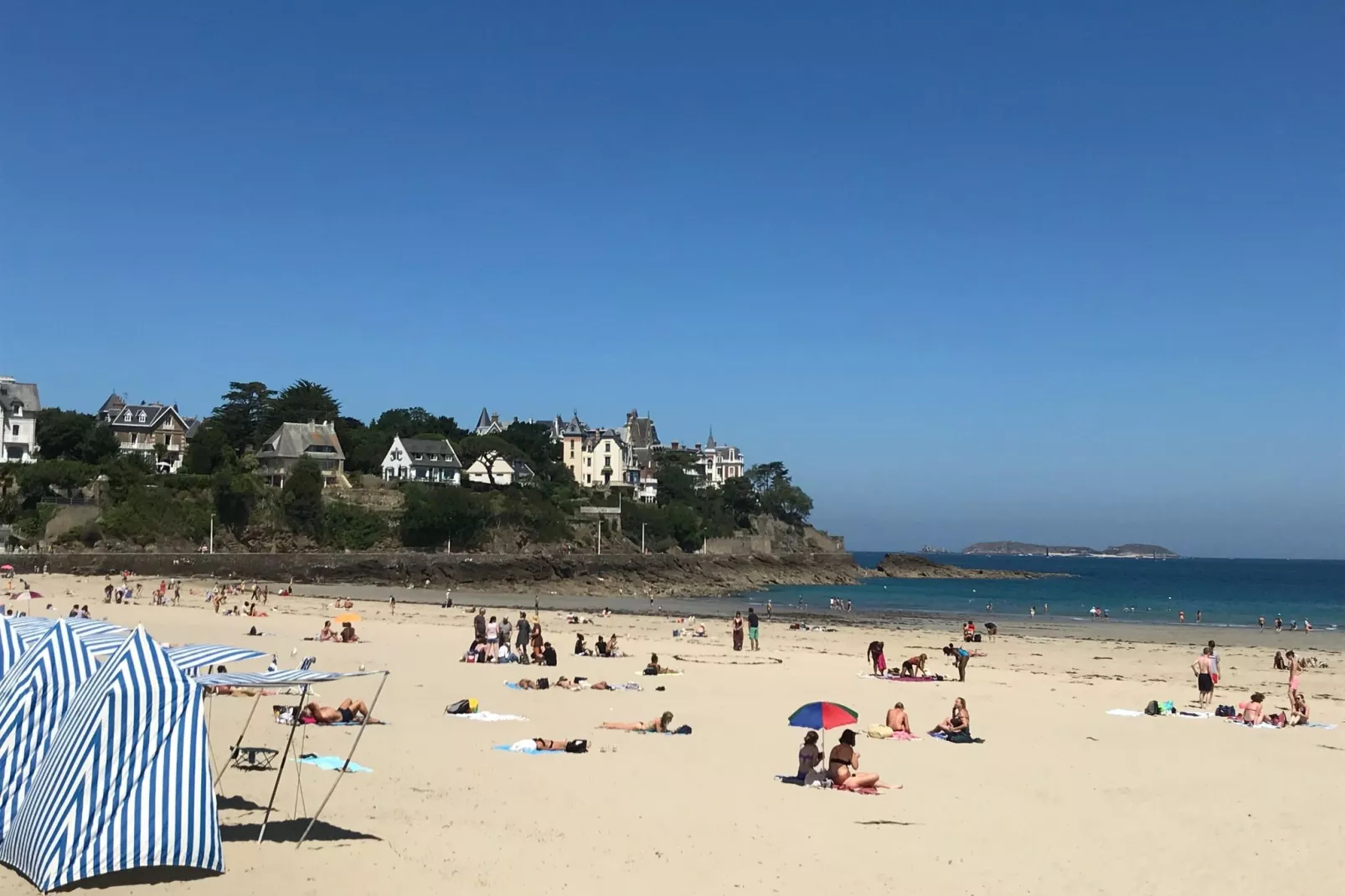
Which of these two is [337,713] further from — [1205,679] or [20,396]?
[20,396]

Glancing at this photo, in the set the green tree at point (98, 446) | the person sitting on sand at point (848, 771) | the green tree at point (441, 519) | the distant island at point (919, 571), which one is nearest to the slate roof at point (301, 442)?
the green tree at point (441, 519)

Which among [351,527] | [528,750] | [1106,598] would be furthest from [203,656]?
[1106,598]

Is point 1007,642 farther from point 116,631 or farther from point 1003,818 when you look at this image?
point 116,631

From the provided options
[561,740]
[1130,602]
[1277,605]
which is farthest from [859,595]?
[561,740]

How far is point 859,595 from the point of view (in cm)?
7962

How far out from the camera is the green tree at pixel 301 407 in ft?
306

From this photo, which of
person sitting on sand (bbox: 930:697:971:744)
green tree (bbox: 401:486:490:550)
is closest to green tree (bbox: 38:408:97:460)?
green tree (bbox: 401:486:490:550)

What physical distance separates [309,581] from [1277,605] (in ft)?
213

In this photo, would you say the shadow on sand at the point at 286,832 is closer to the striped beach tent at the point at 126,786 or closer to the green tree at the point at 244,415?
the striped beach tent at the point at 126,786

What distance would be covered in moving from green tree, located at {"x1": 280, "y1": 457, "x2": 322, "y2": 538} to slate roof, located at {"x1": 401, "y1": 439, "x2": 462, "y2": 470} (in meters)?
17.1

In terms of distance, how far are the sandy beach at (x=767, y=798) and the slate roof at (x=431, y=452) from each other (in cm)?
7222

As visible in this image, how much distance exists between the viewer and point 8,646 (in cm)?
943

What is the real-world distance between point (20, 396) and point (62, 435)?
433 centimetres

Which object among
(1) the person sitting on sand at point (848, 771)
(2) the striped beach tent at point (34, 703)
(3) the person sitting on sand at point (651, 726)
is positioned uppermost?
(2) the striped beach tent at point (34, 703)
